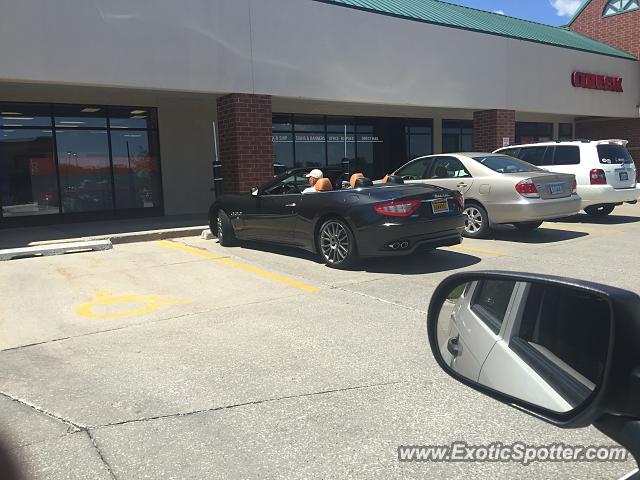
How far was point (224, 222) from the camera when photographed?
9.59 metres

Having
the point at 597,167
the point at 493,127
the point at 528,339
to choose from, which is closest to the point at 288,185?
the point at 597,167

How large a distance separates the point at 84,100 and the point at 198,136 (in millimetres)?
3102

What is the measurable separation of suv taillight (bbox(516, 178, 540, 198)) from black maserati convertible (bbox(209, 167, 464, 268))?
6.01ft

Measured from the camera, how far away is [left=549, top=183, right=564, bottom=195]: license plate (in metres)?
9.09

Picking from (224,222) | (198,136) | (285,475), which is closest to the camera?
(285,475)

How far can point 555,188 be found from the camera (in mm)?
9148

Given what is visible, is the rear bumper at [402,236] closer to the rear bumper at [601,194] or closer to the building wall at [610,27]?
the rear bumper at [601,194]

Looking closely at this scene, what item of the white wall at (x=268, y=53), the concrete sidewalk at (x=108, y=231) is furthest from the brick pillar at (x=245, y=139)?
the concrete sidewalk at (x=108, y=231)

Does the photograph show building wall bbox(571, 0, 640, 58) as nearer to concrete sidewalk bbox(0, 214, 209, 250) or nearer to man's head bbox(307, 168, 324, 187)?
concrete sidewalk bbox(0, 214, 209, 250)

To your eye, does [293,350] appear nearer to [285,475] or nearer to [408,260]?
[285,475]

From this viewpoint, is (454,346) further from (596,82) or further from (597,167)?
(596,82)

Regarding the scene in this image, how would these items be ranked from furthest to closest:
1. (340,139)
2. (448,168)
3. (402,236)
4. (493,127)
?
(340,139) < (493,127) < (448,168) < (402,236)

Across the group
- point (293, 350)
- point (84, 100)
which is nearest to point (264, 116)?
point (84, 100)

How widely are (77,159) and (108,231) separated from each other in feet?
10.4
